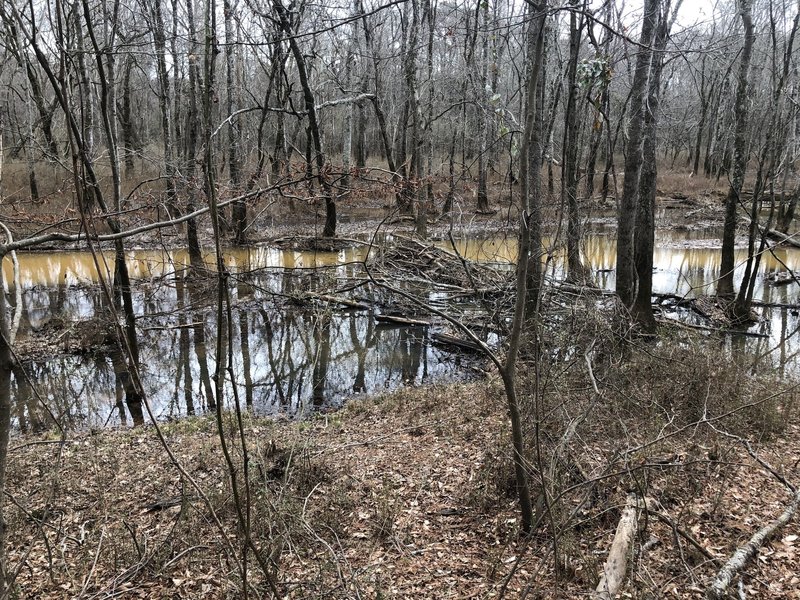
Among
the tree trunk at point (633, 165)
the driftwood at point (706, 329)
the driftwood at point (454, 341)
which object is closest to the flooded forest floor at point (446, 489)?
the tree trunk at point (633, 165)

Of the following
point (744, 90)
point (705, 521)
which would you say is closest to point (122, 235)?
point (705, 521)

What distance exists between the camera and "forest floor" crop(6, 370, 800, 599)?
367 centimetres

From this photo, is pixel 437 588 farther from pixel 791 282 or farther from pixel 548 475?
pixel 791 282

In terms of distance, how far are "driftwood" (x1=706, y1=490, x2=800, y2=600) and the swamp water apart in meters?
3.70

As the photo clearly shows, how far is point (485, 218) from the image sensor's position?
24.4 m

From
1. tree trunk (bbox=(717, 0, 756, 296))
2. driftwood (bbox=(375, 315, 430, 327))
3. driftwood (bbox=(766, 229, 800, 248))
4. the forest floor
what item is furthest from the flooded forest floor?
tree trunk (bbox=(717, 0, 756, 296))

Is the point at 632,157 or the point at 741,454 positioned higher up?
the point at 632,157

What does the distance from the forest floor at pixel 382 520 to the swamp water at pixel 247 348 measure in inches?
71.7

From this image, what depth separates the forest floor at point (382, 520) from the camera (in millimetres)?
3668

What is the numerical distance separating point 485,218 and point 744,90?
13.6m

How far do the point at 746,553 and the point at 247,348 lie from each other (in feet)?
29.1

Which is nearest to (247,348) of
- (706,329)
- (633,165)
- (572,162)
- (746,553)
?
(633,165)

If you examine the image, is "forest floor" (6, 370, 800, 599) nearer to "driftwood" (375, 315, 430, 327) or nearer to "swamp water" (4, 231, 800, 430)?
"swamp water" (4, 231, 800, 430)

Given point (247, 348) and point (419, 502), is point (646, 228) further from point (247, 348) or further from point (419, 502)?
point (247, 348)
